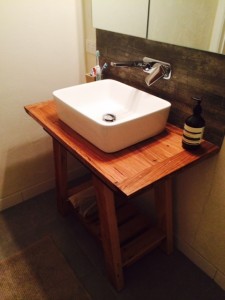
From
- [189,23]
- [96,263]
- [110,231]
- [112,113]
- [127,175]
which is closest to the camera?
[127,175]

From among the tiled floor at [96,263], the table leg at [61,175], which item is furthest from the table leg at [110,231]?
the table leg at [61,175]

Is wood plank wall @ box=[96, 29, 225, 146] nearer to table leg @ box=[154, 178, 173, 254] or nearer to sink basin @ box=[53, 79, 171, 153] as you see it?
sink basin @ box=[53, 79, 171, 153]

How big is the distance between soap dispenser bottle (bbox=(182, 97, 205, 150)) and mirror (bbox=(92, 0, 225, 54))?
0.76ft

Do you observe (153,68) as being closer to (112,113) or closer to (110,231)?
(112,113)

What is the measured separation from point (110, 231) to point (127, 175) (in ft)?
1.23

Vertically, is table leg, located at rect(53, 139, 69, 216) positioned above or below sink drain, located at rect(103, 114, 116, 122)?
below

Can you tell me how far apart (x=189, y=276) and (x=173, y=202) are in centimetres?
42

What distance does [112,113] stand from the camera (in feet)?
4.37

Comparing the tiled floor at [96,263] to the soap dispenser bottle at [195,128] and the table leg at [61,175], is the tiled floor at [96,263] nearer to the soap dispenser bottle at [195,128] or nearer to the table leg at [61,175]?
the table leg at [61,175]

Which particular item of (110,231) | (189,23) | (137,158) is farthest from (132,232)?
(189,23)

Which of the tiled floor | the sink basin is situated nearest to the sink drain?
the sink basin

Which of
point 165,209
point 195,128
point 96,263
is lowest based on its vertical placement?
point 96,263

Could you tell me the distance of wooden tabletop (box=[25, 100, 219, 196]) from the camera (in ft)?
2.95

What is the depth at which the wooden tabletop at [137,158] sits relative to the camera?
0.90m
